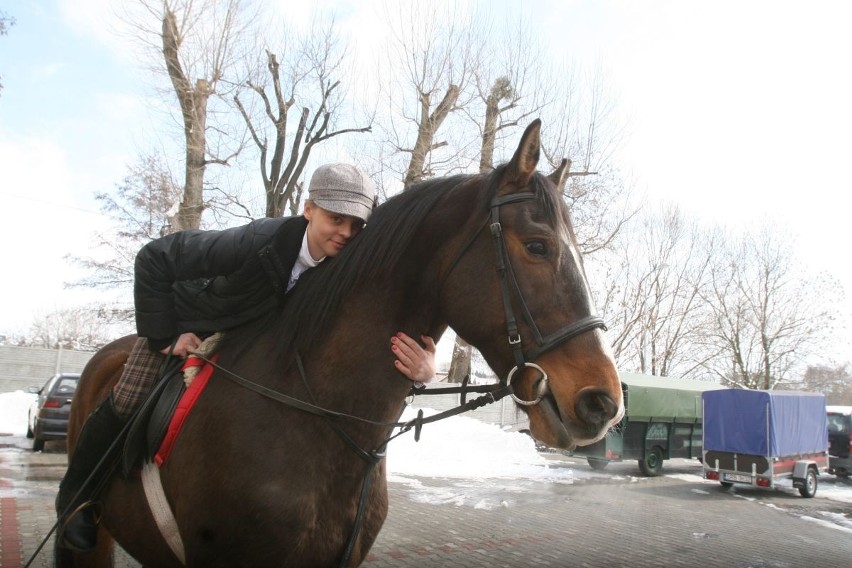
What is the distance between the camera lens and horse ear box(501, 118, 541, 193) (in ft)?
7.00

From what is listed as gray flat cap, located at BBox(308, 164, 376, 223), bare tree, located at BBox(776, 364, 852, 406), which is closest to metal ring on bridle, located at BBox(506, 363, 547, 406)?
gray flat cap, located at BBox(308, 164, 376, 223)

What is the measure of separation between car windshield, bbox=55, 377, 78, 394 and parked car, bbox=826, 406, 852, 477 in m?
21.9

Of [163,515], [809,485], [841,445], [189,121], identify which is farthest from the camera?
[841,445]

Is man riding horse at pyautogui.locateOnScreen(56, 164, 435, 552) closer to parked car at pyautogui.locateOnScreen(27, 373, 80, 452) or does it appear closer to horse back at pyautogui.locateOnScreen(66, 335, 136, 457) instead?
horse back at pyautogui.locateOnScreen(66, 335, 136, 457)

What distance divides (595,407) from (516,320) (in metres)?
0.38

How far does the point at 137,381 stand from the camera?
263 cm

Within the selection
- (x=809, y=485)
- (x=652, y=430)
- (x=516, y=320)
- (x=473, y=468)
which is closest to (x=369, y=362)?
(x=516, y=320)

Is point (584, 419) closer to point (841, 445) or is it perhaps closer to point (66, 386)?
point (66, 386)

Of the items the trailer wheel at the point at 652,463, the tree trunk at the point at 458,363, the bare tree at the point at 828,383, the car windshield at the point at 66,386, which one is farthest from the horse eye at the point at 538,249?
Result: the bare tree at the point at 828,383

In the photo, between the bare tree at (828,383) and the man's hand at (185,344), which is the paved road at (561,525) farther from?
the bare tree at (828,383)

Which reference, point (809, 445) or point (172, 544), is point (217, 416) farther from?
point (809, 445)

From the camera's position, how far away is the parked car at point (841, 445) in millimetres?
18375

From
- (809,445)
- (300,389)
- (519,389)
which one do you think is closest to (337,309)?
(300,389)

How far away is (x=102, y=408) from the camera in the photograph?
2697 mm
